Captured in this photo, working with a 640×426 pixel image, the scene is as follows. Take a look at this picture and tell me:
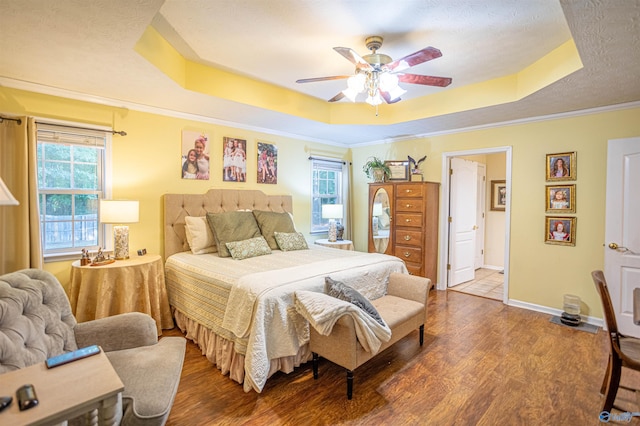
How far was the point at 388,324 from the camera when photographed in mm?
2396

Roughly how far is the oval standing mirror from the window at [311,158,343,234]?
0.85 m

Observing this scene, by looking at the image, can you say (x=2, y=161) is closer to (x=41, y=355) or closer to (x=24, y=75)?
A: (x=24, y=75)

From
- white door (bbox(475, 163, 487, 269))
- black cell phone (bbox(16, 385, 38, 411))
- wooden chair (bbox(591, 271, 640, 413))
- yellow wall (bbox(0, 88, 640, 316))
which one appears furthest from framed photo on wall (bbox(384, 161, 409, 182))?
black cell phone (bbox(16, 385, 38, 411))

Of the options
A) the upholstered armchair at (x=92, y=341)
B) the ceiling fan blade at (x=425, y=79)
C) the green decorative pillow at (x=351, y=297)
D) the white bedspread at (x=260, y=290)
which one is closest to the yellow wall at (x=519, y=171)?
the white bedspread at (x=260, y=290)

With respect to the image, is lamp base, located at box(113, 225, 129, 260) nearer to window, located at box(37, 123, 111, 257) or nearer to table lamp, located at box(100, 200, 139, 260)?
table lamp, located at box(100, 200, 139, 260)

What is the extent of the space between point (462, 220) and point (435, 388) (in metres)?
3.33

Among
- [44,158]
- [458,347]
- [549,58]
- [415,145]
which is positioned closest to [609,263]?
[458,347]

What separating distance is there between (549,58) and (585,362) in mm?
2605

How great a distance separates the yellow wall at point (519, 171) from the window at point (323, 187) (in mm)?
1179

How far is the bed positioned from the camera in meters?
2.18

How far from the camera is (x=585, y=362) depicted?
262 centimetres

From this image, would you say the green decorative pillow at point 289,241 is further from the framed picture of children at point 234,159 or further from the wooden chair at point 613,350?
the wooden chair at point 613,350

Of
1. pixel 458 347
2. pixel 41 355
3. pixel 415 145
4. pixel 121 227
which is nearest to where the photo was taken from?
pixel 41 355

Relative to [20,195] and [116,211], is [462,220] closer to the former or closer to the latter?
[116,211]
